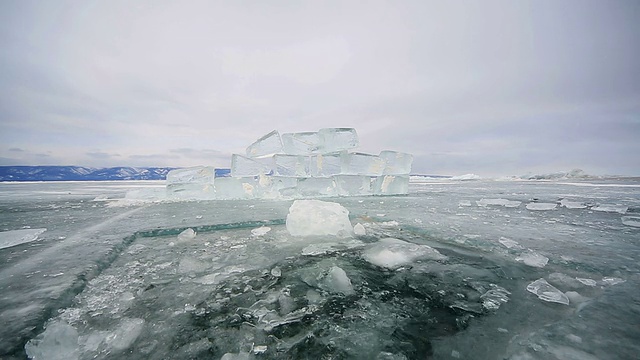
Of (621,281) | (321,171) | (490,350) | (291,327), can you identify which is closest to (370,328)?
(291,327)

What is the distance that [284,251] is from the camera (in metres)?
2.25

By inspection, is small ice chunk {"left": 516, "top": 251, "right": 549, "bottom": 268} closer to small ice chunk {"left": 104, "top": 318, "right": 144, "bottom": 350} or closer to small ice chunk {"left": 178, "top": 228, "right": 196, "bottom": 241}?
small ice chunk {"left": 104, "top": 318, "right": 144, "bottom": 350}

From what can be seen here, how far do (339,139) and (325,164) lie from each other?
92 centimetres

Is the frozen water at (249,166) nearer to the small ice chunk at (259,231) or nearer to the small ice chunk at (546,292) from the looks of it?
the small ice chunk at (259,231)

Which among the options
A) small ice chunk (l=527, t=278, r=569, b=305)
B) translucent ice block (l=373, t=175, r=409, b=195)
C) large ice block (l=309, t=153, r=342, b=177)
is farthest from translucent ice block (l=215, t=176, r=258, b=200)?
small ice chunk (l=527, t=278, r=569, b=305)

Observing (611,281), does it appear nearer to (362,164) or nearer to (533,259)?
(533,259)

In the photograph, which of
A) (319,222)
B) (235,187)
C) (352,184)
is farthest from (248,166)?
(319,222)

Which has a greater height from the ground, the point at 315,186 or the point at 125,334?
the point at 315,186

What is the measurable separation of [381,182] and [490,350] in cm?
800

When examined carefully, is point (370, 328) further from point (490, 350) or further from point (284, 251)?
point (284, 251)

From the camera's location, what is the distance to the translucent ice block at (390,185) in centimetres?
870

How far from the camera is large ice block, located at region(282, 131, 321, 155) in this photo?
7.97 metres

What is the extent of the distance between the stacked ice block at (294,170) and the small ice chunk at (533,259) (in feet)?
19.4

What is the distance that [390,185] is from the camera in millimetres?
8883
